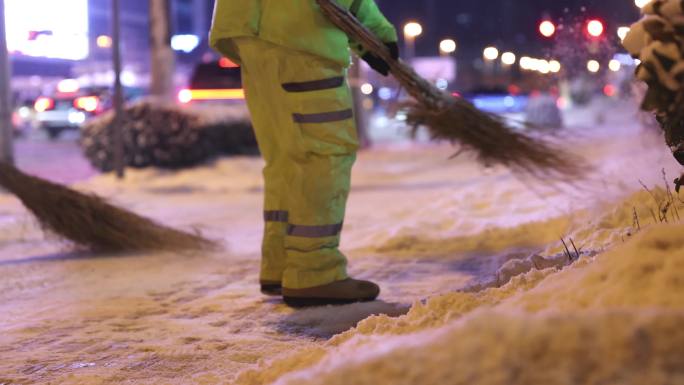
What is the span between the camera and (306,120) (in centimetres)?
435

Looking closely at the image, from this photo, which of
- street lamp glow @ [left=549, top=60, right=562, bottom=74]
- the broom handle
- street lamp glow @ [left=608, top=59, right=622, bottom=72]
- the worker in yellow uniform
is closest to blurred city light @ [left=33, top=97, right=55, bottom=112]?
street lamp glow @ [left=549, top=60, right=562, bottom=74]

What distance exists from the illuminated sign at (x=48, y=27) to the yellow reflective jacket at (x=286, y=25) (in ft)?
50.7

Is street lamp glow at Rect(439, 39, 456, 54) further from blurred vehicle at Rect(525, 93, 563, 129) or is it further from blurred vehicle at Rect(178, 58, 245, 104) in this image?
blurred vehicle at Rect(178, 58, 245, 104)

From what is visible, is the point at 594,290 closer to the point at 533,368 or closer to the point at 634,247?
the point at 634,247

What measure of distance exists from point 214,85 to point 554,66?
9.44 m

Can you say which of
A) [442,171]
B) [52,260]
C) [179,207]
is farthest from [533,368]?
[442,171]

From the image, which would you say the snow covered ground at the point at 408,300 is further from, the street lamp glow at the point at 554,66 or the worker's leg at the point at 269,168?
the street lamp glow at the point at 554,66

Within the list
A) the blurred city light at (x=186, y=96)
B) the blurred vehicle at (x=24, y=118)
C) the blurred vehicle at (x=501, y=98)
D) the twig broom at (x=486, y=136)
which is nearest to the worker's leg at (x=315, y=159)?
the twig broom at (x=486, y=136)

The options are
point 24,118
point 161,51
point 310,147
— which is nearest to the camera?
point 310,147

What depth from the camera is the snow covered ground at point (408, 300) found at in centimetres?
220

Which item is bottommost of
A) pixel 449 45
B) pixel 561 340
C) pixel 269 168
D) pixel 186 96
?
pixel 561 340

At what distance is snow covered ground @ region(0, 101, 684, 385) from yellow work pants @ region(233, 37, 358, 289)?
273 mm

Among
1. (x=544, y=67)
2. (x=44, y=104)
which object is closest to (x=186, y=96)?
(x=544, y=67)

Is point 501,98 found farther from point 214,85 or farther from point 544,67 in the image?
point 544,67
